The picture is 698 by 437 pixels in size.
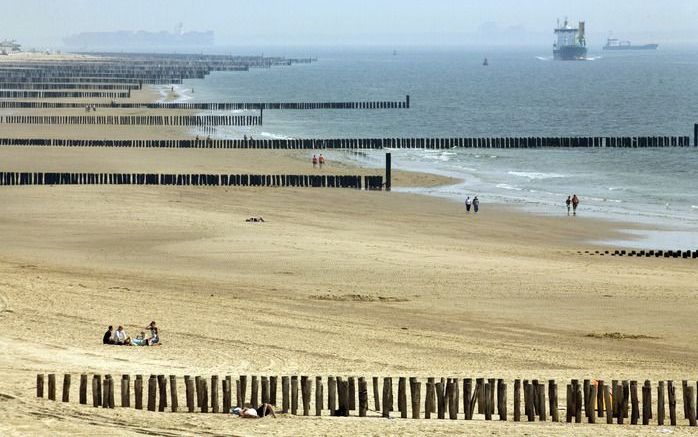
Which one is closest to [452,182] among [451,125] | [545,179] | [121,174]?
[545,179]

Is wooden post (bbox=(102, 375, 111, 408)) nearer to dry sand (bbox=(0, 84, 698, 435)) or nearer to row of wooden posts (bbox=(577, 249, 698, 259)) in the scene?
dry sand (bbox=(0, 84, 698, 435))

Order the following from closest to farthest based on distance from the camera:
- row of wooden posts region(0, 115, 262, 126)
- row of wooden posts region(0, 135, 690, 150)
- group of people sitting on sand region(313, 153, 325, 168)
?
group of people sitting on sand region(313, 153, 325, 168)
row of wooden posts region(0, 135, 690, 150)
row of wooden posts region(0, 115, 262, 126)

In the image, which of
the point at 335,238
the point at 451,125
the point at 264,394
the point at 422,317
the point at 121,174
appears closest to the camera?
the point at 264,394

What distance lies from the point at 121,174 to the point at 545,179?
22.5 meters

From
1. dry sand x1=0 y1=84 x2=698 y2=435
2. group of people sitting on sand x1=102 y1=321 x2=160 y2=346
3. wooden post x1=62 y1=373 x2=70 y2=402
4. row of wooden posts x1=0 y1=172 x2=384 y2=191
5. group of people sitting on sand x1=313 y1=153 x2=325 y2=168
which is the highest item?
wooden post x1=62 y1=373 x2=70 y2=402

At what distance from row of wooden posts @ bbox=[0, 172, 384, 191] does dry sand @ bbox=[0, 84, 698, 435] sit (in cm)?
582

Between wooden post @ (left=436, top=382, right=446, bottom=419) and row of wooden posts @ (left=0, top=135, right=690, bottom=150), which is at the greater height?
wooden post @ (left=436, top=382, right=446, bottom=419)

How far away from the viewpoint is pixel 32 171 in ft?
200

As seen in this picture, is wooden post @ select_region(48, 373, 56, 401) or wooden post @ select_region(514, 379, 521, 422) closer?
wooden post @ select_region(48, 373, 56, 401)

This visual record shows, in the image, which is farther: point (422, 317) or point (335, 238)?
point (335, 238)

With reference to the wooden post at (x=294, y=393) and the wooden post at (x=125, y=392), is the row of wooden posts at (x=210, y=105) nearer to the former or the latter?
the wooden post at (x=125, y=392)

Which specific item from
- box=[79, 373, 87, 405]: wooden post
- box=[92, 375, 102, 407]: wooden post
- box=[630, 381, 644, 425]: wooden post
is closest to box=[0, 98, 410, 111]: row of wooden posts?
box=[79, 373, 87, 405]: wooden post

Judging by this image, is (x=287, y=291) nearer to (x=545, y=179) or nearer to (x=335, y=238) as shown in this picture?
(x=335, y=238)

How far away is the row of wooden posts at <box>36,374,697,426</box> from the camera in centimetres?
1992
